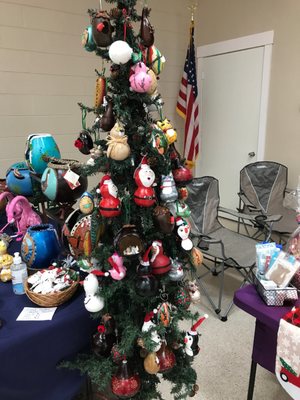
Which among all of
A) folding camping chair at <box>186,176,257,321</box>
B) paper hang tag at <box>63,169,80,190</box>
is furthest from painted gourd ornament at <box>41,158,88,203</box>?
folding camping chair at <box>186,176,257,321</box>

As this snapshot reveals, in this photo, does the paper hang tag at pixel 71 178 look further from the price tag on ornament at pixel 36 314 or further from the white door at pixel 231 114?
the white door at pixel 231 114

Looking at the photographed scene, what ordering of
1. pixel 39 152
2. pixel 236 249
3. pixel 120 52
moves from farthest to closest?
1. pixel 236 249
2. pixel 39 152
3. pixel 120 52

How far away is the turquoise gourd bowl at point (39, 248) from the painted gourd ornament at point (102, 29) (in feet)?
2.89

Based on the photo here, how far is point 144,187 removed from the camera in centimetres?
107

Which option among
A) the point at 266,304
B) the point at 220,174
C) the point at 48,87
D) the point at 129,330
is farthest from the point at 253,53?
the point at 129,330

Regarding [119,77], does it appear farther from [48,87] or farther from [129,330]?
[48,87]

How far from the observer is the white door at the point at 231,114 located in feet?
12.2

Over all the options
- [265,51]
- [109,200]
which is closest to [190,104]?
[265,51]

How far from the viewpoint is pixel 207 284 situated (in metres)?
2.80

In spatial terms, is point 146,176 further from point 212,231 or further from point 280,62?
point 280,62

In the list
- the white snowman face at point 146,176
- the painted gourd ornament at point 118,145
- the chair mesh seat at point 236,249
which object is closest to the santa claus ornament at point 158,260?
the white snowman face at point 146,176

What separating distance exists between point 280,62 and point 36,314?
11.5 ft

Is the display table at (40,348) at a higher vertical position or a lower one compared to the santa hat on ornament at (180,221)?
lower

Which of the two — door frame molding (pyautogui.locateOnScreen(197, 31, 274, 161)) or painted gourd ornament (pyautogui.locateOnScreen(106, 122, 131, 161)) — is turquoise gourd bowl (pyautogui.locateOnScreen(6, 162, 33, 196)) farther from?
door frame molding (pyautogui.locateOnScreen(197, 31, 274, 161))
